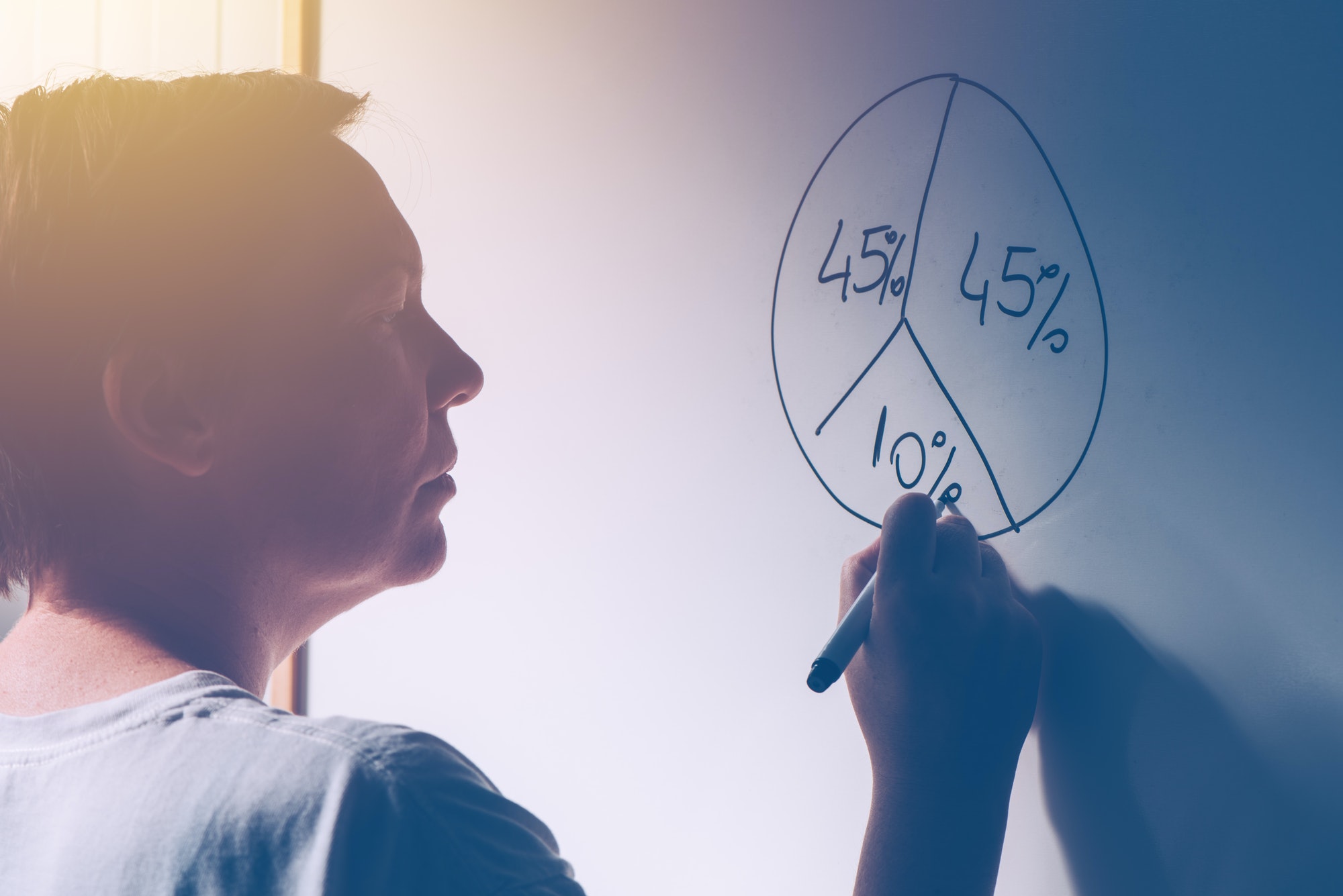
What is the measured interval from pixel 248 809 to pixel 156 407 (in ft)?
0.71

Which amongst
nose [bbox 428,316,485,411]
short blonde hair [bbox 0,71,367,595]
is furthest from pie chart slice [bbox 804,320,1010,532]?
short blonde hair [bbox 0,71,367,595]

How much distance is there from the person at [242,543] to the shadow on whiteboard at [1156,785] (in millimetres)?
22

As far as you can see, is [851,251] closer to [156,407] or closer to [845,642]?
[845,642]

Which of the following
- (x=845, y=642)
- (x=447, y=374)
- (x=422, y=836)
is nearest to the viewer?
(x=422, y=836)

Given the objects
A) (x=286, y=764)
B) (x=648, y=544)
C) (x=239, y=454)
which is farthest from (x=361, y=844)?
(x=648, y=544)

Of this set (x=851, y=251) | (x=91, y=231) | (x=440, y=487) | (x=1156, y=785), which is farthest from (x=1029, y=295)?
(x=91, y=231)

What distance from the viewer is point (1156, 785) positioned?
42cm

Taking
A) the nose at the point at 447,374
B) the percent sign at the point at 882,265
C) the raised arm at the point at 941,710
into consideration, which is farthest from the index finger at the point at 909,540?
the nose at the point at 447,374

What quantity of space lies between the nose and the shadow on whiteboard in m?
0.34

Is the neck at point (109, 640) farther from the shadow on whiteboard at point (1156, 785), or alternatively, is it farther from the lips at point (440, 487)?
the shadow on whiteboard at point (1156, 785)

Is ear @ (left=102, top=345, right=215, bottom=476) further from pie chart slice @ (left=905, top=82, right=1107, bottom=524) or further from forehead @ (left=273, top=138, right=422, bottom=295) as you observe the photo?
pie chart slice @ (left=905, top=82, right=1107, bottom=524)

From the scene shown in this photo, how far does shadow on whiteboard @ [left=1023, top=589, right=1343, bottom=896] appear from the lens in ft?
1.25

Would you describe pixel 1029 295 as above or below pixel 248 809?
above

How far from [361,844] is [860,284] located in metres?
0.38
